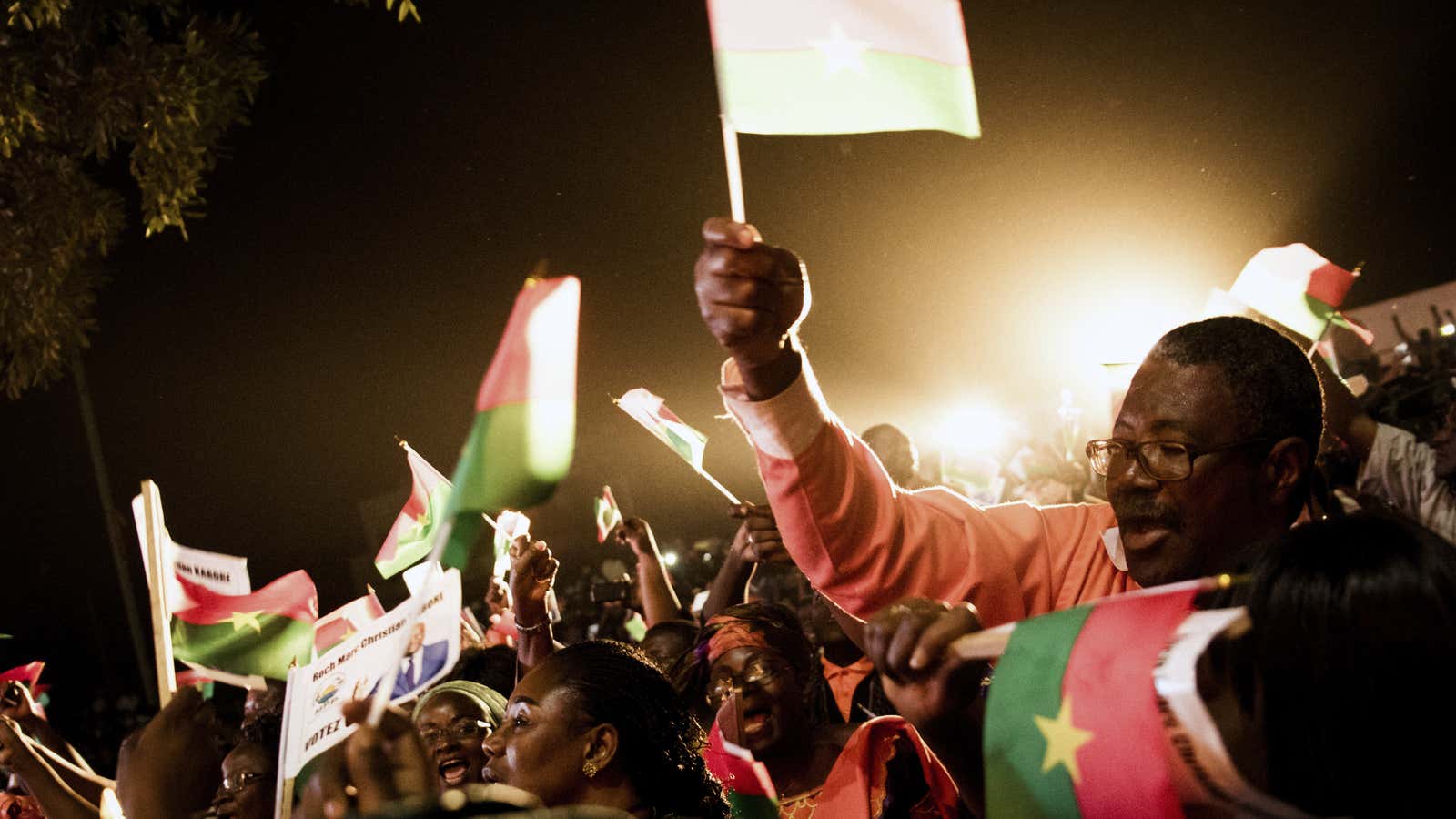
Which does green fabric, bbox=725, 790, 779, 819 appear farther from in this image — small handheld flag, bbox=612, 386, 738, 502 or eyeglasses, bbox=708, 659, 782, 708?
small handheld flag, bbox=612, 386, 738, 502

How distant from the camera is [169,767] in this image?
168 inches

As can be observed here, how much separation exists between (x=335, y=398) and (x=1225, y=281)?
Answer: 10.8 m

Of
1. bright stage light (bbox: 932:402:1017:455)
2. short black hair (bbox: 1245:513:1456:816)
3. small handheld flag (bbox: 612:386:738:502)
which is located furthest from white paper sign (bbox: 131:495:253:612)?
bright stage light (bbox: 932:402:1017:455)

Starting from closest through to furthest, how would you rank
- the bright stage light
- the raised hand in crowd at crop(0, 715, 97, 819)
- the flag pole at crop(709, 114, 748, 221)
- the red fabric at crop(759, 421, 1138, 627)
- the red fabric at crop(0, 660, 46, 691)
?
1. the flag pole at crop(709, 114, 748, 221)
2. the red fabric at crop(759, 421, 1138, 627)
3. the raised hand in crowd at crop(0, 715, 97, 819)
4. the red fabric at crop(0, 660, 46, 691)
5. the bright stage light

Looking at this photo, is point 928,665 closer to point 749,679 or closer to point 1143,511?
point 1143,511

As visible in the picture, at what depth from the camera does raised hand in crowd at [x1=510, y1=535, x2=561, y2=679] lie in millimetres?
4281

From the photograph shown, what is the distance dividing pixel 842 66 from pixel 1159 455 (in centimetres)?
105

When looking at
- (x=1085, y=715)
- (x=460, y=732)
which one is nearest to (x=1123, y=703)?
(x=1085, y=715)

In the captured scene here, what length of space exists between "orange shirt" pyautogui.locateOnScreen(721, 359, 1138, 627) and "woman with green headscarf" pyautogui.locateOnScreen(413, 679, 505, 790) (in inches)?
80.2

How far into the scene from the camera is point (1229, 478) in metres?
2.41

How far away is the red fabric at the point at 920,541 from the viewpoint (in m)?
2.32

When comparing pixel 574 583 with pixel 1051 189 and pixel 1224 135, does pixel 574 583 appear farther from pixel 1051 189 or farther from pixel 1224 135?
pixel 1224 135

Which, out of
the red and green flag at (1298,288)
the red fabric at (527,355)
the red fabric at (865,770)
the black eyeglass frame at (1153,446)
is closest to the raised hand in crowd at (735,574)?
the red fabric at (865,770)

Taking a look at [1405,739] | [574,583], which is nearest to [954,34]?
[1405,739]
